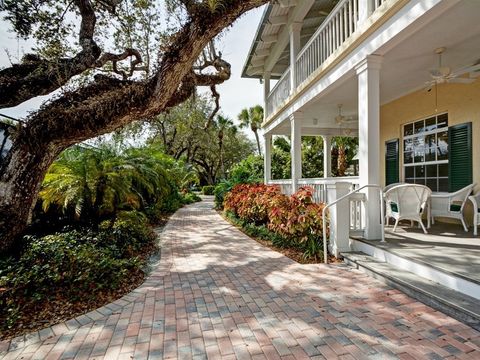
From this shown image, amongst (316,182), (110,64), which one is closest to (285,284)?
(316,182)

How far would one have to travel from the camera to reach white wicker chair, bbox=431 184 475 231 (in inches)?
201

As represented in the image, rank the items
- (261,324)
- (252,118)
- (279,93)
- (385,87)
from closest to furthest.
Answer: (261,324) < (385,87) < (279,93) < (252,118)

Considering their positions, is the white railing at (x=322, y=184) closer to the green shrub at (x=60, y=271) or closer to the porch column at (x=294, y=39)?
the porch column at (x=294, y=39)

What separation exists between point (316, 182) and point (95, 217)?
508 centimetres

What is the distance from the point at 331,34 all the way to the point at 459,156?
382cm

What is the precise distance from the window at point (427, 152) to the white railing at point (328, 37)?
3023 mm

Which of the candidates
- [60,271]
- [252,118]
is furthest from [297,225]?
[252,118]

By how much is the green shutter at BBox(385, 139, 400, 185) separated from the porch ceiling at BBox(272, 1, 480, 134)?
1296 mm

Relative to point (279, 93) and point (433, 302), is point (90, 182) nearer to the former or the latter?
point (433, 302)

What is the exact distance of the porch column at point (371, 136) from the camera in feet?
15.2

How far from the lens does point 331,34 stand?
620 centimetres

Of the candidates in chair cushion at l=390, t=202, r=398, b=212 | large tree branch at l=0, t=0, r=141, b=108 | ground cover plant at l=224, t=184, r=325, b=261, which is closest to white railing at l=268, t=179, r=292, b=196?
ground cover plant at l=224, t=184, r=325, b=261

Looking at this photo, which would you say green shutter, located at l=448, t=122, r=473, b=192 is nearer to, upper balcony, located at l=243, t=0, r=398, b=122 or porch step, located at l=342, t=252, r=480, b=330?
upper balcony, located at l=243, t=0, r=398, b=122

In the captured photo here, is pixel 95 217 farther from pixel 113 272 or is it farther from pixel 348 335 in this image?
pixel 348 335
